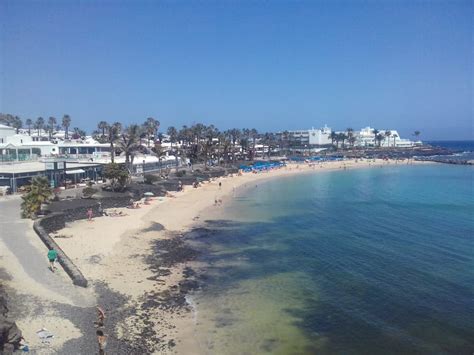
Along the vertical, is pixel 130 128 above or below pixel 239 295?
above

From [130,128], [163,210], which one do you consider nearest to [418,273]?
[163,210]

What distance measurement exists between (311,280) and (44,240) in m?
16.2

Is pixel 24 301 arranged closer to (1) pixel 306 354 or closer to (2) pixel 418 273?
(1) pixel 306 354

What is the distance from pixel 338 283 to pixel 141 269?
11.5 meters

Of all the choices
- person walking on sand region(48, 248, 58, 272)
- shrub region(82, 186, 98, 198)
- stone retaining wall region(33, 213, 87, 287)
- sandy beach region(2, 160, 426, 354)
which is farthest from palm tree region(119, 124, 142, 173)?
person walking on sand region(48, 248, 58, 272)

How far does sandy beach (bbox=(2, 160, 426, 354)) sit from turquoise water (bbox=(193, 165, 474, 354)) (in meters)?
1.32

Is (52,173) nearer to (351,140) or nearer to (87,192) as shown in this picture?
(87,192)

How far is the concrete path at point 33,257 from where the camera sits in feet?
64.1

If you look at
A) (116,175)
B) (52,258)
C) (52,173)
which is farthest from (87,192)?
(52,258)

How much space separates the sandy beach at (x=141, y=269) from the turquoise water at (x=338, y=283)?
1.32 m

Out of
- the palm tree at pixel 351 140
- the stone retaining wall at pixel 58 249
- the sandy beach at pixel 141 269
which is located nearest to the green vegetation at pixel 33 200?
the stone retaining wall at pixel 58 249

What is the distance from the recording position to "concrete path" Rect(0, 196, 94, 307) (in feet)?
64.1

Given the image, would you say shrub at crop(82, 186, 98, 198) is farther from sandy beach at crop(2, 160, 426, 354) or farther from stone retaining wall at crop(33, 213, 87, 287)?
stone retaining wall at crop(33, 213, 87, 287)

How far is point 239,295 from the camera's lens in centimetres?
2212
